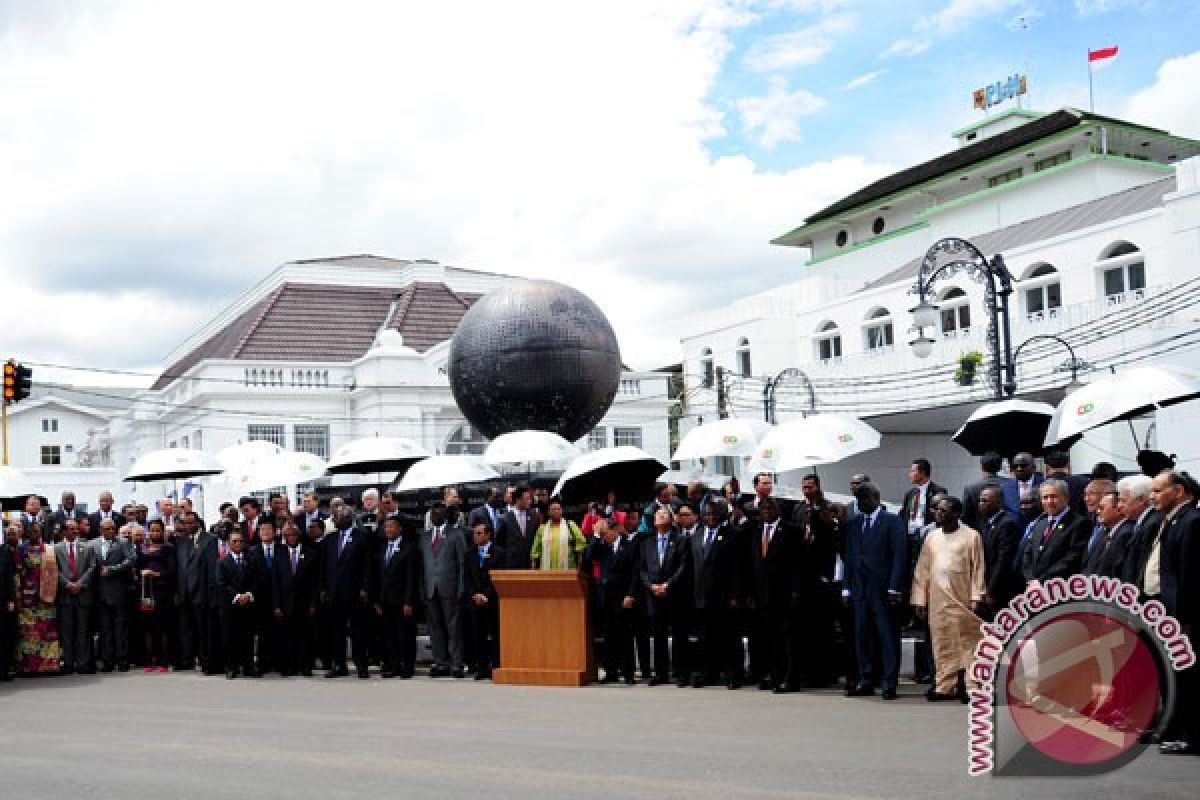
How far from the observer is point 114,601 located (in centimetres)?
1571

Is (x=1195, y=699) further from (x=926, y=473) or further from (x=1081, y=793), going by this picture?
(x=926, y=473)

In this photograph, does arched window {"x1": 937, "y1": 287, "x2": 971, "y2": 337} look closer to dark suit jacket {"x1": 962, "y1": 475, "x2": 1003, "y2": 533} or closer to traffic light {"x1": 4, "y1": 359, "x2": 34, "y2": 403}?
traffic light {"x1": 4, "y1": 359, "x2": 34, "y2": 403}

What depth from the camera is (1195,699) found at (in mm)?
8203

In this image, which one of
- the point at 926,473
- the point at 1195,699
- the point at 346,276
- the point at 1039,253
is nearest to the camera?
the point at 1195,699

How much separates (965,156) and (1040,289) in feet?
47.7

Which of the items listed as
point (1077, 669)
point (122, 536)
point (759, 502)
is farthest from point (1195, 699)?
point (122, 536)

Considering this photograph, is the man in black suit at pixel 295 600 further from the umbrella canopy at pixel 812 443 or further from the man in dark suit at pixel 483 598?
the umbrella canopy at pixel 812 443

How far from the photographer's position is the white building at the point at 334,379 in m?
41.8

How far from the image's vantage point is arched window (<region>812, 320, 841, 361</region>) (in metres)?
50.5

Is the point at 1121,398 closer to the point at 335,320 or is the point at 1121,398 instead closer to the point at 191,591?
the point at 191,591

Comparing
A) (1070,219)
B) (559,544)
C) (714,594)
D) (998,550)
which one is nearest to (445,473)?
(559,544)

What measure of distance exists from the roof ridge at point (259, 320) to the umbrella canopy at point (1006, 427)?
33.4 m

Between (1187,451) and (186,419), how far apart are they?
102 ft

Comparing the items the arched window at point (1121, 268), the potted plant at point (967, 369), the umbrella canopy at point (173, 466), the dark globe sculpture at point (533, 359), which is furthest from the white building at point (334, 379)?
the dark globe sculpture at point (533, 359)
